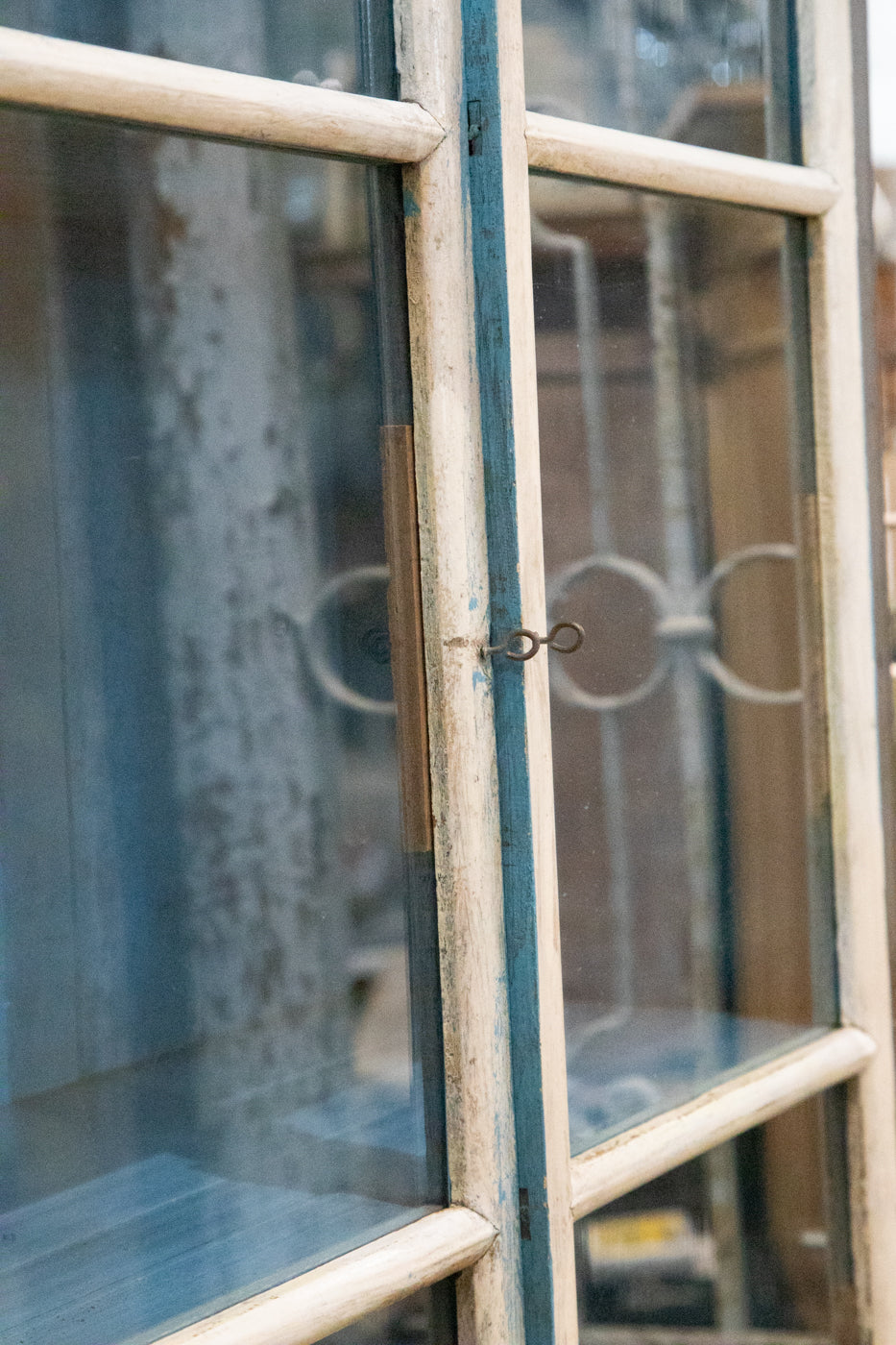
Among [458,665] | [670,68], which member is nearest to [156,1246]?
[458,665]

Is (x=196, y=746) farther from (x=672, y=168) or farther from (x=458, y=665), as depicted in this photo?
(x=672, y=168)

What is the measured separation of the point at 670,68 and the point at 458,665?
64 cm

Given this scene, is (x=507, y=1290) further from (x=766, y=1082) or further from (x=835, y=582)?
(x=835, y=582)

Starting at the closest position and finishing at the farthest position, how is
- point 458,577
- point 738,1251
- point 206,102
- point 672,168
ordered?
point 206,102 < point 458,577 < point 672,168 < point 738,1251

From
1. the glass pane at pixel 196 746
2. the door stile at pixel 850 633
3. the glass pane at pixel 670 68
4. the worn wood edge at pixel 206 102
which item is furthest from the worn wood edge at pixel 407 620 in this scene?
the door stile at pixel 850 633

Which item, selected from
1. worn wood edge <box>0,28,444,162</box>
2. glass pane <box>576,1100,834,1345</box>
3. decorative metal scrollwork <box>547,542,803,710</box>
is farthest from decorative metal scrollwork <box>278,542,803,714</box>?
glass pane <box>576,1100,834,1345</box>

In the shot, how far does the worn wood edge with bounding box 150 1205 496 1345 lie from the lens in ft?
2.63

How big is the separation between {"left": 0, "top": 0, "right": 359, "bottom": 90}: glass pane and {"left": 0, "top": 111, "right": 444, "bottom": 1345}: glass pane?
59 millimetres

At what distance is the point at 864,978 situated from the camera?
1.23 meters

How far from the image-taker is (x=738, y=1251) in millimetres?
1322

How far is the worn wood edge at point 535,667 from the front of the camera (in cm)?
93

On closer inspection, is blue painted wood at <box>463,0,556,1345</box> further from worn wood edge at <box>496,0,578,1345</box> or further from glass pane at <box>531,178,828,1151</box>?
glass pane at <box>531,178,828,1151</box>

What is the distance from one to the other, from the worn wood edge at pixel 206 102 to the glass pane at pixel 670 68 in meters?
0.26

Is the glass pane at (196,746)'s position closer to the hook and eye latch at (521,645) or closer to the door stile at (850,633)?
the hook and eye latch at (521,645)
